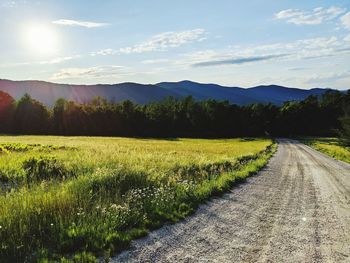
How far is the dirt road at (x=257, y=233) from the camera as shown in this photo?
7.85m

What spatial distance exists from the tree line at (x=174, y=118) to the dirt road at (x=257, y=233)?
87326mm

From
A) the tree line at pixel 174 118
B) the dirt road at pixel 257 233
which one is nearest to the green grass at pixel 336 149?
the tree line at pixel 174 118

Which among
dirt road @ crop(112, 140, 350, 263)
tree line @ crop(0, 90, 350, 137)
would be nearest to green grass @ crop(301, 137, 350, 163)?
tree line @ crop(0, 90, 350, 137)

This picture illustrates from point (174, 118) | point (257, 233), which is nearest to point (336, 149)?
point (257, 233)

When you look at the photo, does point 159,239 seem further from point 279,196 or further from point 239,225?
point 279,196

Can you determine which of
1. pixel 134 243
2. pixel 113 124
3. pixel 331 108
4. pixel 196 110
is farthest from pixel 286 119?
pixel 134 243

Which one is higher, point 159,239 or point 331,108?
point 331,108

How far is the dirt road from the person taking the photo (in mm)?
7852

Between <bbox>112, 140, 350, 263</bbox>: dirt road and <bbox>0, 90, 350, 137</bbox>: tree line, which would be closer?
<bbox>112, 140, 350, 263</bbox>: dirt road

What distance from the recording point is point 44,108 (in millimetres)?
106812

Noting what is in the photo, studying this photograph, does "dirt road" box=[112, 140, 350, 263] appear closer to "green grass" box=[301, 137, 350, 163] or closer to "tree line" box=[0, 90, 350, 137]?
"green grass" box=[301, 137, 350, 163]

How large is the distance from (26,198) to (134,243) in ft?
12.3

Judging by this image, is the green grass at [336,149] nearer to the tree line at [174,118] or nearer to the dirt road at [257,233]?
the tree line at [174,118]

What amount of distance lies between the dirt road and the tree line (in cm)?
8733
